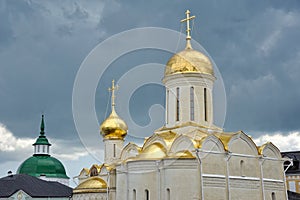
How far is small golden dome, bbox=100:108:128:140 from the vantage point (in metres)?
29.3

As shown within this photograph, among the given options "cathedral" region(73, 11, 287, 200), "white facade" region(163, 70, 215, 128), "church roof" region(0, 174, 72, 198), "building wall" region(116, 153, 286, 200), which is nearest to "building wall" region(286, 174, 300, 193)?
"cathedral" region(73, 11, 287, 200)

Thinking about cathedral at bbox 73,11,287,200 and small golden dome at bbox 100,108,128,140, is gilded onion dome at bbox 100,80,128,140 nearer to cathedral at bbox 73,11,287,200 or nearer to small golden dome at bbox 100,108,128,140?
small golden dome at bbox 100,108,128,140

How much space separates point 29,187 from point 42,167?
1111 centimetres

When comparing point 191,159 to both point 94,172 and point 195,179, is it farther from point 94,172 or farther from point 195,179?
point 94,172

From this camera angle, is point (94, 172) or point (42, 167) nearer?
point (94, 172)

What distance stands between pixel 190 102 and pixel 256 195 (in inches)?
233

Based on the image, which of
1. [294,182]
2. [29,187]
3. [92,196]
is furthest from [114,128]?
[294,182]

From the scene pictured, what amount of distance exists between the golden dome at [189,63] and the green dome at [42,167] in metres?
29.3

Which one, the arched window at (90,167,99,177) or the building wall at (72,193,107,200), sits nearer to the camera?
the building wall at (72,193,107,200)

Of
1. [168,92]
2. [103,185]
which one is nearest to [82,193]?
[103,185]

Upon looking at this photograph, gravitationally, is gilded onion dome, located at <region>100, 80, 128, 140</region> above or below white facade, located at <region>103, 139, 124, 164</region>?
above

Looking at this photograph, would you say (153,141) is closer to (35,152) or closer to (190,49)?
(190,49)

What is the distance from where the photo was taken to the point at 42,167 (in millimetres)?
49781

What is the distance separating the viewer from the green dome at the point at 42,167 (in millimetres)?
49281
